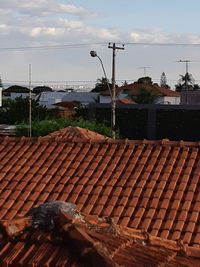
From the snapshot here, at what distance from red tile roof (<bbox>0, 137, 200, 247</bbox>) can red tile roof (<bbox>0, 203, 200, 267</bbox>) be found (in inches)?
144

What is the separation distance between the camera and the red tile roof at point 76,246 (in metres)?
6.22

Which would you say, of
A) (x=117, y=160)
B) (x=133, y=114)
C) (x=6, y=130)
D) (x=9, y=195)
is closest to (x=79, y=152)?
(x=117, y=160)

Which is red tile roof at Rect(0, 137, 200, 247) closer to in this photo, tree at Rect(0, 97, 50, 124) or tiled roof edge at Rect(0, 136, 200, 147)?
tiled roof edge at Rect(0, 136, 200, 147)

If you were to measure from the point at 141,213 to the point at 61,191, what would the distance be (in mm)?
1783

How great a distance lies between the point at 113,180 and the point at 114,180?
0.02m

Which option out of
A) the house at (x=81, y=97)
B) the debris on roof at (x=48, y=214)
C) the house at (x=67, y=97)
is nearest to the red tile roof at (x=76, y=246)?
the debris on roof at (x=48, y=214)

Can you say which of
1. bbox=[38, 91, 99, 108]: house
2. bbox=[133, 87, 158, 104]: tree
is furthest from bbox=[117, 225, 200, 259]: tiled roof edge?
bbox=[38, 91, 99, 108]: house

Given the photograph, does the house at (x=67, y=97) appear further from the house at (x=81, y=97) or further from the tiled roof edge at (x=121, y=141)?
the tiled roof edge at (x=121, y=141)

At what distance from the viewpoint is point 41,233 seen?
21.8 ft

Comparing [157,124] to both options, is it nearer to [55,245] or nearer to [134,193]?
[134,193]

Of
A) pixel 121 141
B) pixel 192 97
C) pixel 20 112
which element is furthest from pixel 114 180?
pixel 20 112

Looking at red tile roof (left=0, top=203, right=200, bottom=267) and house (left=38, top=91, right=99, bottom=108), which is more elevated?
red tile roof (left=0, top=203, right=200, bottom=267)

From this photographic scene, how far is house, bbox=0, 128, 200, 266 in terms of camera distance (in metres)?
11.5

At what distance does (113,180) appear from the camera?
12867 mm
